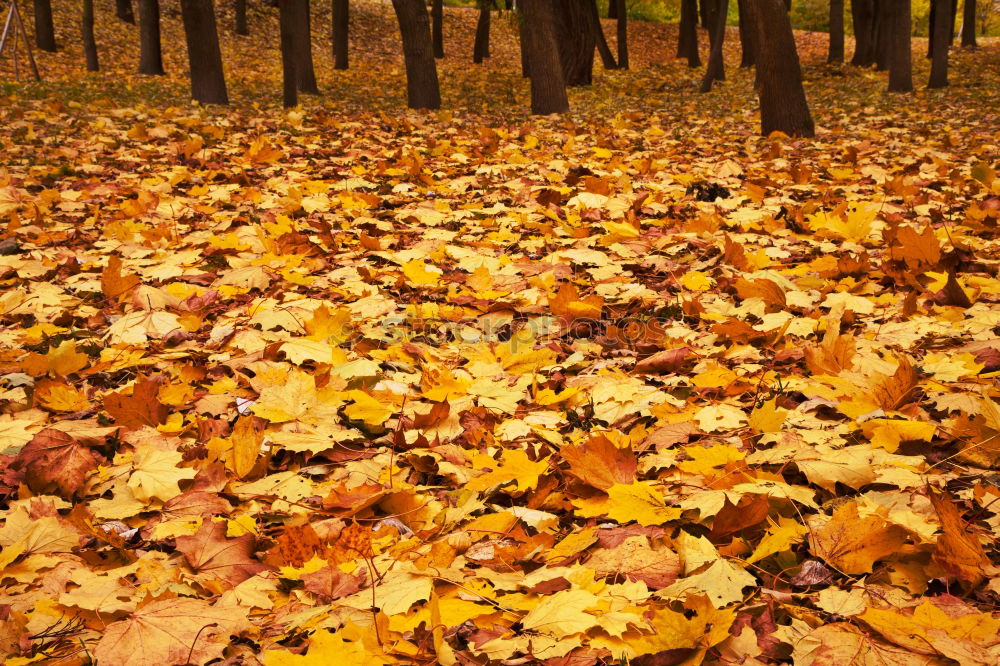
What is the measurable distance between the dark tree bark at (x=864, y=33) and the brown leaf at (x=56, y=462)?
20096 millimetres

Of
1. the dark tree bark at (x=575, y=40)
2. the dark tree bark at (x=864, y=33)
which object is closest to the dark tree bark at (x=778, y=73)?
the dark tree bark at (x=575, y=40)

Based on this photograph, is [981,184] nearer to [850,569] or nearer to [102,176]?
[850,569]

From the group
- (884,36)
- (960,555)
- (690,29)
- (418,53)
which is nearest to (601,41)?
(690,29)

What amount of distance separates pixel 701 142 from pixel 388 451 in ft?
22.3

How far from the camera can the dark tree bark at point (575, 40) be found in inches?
587

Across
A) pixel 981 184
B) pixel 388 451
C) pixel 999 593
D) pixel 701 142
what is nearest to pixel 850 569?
pixel 999 593

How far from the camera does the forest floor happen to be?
1.40 meters

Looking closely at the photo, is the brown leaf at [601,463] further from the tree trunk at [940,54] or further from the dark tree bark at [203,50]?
the tree trunk at [940,54]

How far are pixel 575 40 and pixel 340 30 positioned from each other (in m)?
6.17

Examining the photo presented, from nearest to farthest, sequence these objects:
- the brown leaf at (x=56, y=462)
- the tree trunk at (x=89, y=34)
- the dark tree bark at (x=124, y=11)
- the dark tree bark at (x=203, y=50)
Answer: the brown leaf at (x=56, y=462), the dark tree bark at (x=203, y=50), the tree trunk at (x=89, y=34), the dark tree bark at (x=124, y=11)

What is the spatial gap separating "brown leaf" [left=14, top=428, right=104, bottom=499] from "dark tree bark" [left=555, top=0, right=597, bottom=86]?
564 inches

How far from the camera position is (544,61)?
1008cm

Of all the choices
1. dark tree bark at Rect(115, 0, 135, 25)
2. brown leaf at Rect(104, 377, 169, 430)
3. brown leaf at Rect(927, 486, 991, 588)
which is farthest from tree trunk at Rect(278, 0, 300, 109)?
dark tree bark at Rect(115, 0, 135, 25)

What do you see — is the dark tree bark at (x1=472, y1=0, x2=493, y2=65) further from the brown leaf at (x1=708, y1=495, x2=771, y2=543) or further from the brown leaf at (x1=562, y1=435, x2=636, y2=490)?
the brown leaf at (x1=708, y1=495, x2=771, y2=543)
